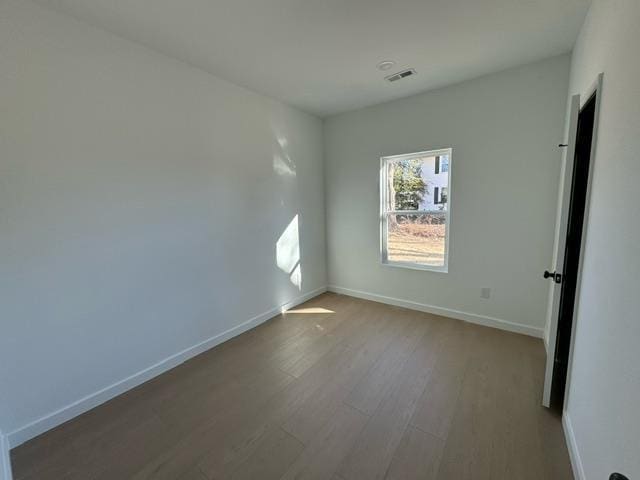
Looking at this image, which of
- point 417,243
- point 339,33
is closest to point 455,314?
point 417,243

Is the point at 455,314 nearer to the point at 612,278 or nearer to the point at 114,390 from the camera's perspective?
the point at 612,278

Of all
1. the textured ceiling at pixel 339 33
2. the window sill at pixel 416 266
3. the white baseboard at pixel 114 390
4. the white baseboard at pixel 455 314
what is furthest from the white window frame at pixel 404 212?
the white baseboard at pixel 114 390

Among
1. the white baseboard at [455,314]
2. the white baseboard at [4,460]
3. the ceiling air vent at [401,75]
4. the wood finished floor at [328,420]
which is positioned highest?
the ceiling air vent at [401,75]

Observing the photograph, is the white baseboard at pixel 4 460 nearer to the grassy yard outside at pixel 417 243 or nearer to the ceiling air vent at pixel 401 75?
the grassy yard outside at pixel 417 243

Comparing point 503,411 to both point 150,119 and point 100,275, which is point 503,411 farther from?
point 150,119

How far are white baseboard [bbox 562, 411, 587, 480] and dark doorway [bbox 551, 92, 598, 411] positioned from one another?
202mm

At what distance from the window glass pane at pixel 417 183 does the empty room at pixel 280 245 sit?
4 cm

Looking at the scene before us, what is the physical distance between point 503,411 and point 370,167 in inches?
111

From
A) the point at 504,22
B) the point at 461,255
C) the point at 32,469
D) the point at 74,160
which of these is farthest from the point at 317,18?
the point at 32,469

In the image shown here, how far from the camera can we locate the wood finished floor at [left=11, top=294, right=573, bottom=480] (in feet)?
4.67

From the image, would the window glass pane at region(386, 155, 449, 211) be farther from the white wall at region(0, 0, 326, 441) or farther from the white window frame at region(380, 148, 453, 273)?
the white wall at region(0, 0, 326, 441)

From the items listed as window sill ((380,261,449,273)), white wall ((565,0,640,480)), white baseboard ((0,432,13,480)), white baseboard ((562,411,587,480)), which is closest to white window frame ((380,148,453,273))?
window sill ((380,261,449,273))

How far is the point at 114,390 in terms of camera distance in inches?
78.0

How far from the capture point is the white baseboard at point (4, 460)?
136cm
